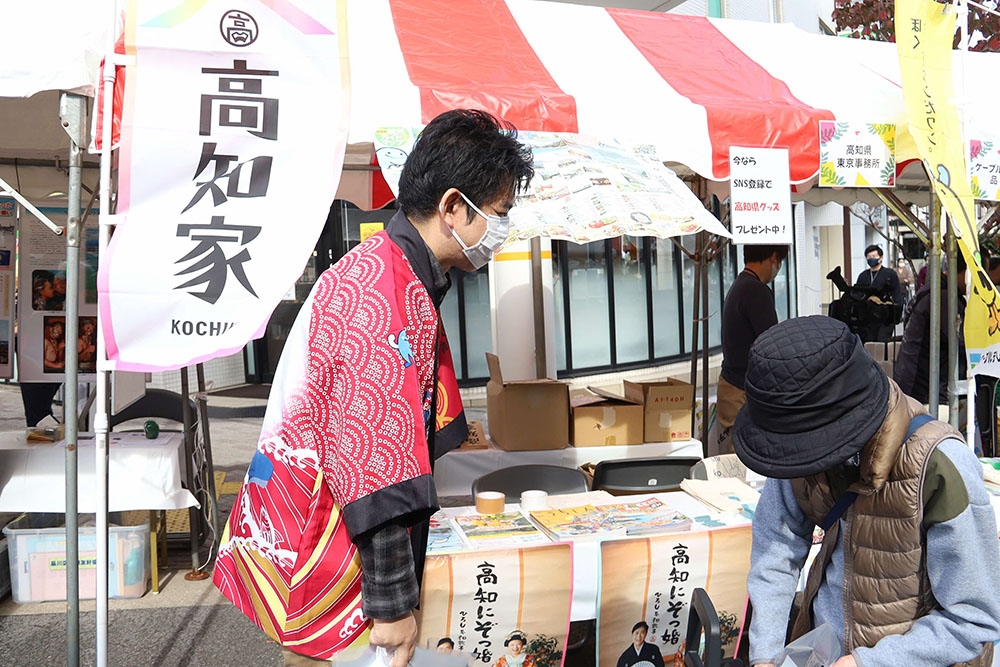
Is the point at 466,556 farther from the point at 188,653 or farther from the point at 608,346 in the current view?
the point at 608,346

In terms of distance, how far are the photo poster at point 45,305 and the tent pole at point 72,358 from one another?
2.22 meters

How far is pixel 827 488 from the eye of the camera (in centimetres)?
156

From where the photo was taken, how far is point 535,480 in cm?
386

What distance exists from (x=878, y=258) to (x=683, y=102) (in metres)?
9.35

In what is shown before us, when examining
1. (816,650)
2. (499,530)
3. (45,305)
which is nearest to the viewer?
(816,650)

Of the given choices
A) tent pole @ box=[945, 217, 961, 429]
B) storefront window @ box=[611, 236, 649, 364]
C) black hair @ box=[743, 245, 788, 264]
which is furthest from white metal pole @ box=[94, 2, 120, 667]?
storefront window @ box=[611, 236, 649, 364]

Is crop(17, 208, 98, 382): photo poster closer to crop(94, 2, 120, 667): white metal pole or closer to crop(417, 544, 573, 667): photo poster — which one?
crop(94, 2, 120, 667): white metal pole

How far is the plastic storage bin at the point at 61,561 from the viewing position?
4.01 meters

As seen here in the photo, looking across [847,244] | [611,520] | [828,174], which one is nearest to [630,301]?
[828,174]

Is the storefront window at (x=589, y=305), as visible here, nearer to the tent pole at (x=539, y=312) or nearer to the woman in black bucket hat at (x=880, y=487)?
the tent pole at (x=539, y=312)

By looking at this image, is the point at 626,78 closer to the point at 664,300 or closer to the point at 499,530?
the point at 499,530

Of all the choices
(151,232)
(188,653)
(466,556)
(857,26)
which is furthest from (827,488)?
(857,26)

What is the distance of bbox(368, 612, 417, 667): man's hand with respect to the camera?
150 centimetres

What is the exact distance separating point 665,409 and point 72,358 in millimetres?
3461
